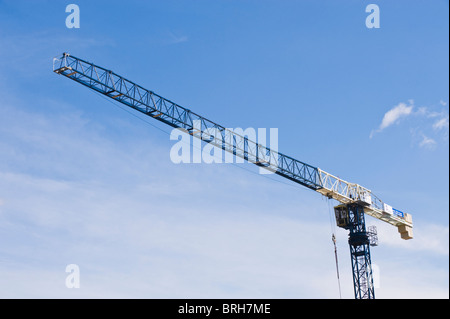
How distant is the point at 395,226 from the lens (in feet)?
344

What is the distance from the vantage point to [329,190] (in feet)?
310
